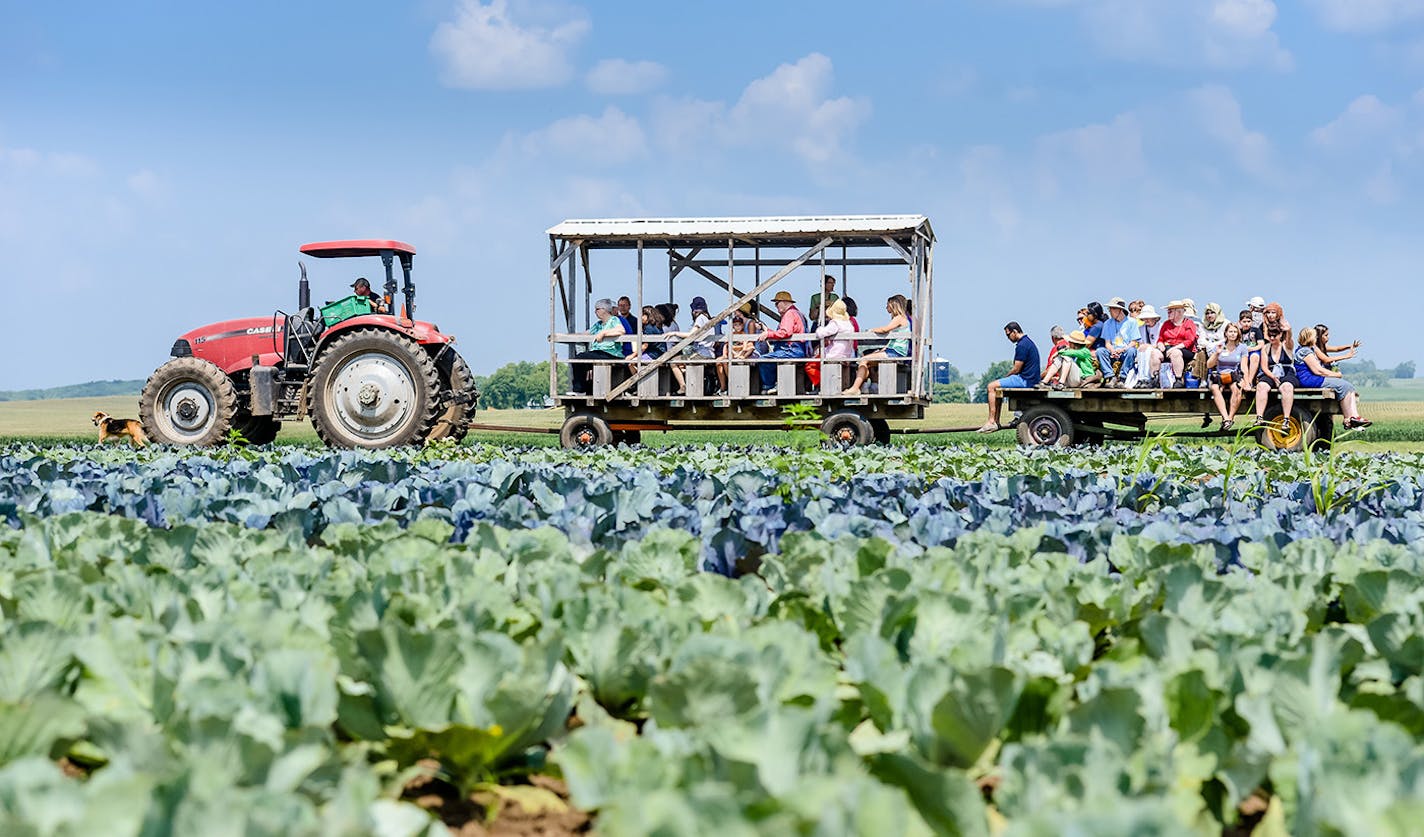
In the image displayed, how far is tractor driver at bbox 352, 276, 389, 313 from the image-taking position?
44.0 ft

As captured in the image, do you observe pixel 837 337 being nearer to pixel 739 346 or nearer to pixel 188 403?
pixel 739 346

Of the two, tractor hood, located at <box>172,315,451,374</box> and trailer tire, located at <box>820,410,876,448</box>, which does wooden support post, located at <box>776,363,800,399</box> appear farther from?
tractor hood, located at <box>172,315,451,374</box>

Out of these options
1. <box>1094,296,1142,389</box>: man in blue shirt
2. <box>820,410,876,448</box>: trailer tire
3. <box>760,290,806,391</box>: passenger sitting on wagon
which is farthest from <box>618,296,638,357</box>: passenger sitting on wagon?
<box>1094,296,1142,389</box>: man in blue shirt

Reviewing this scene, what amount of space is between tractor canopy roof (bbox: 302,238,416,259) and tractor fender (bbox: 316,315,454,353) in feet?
2.67

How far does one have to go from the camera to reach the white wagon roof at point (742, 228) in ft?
41.8

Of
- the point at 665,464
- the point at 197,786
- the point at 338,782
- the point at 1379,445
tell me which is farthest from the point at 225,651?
the point at 1379,445

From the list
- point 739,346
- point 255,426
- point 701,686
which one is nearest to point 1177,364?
point 739,346

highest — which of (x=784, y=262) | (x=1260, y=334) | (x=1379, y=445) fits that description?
(x=784, y=262)

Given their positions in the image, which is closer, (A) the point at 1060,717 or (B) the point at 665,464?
(A) the point at 1060,717

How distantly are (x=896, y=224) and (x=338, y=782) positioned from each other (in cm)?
1176

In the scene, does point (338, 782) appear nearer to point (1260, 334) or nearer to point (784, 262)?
point (784, 262)

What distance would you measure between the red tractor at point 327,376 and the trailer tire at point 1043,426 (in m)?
6.30

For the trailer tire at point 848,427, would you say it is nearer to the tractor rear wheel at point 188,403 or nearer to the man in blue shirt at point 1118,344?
the man in blue shirt at point 1118,344

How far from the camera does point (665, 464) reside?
24.9 ft
